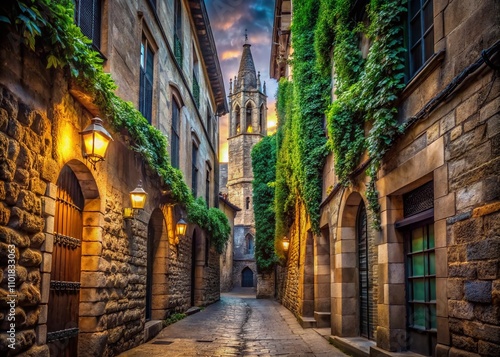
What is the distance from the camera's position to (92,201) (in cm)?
678

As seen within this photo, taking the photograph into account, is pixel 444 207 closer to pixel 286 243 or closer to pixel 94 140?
pixel 94 140

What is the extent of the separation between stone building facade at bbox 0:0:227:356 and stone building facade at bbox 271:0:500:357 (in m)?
3.76

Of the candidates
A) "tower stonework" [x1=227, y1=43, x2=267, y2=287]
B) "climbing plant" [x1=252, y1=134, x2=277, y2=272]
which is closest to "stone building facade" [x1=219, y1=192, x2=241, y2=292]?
"climbing plant" [x1=252, y1=134, x2=277, y2=272]

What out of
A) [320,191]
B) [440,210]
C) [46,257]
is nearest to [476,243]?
[440,210]

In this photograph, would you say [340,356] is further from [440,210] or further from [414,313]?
[440,210]

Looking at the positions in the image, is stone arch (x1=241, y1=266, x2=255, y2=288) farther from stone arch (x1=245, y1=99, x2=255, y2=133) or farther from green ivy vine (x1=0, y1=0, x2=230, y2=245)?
green ivy vine (x1=0, y1=0, x2=230, y2=245)

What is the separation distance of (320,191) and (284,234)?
7.49m

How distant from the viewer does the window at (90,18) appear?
272 inches

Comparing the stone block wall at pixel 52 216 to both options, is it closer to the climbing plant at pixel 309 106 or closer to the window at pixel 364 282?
the window at pixel 364 282

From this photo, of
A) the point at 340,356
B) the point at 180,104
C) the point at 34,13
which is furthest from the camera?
the point at 180,104

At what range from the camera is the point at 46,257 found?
493cm

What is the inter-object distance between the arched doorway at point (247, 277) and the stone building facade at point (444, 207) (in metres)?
38.5

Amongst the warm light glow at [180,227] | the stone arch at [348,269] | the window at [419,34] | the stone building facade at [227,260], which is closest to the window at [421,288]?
the window at [419,34]

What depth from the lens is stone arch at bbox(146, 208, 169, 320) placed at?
11258 mm
